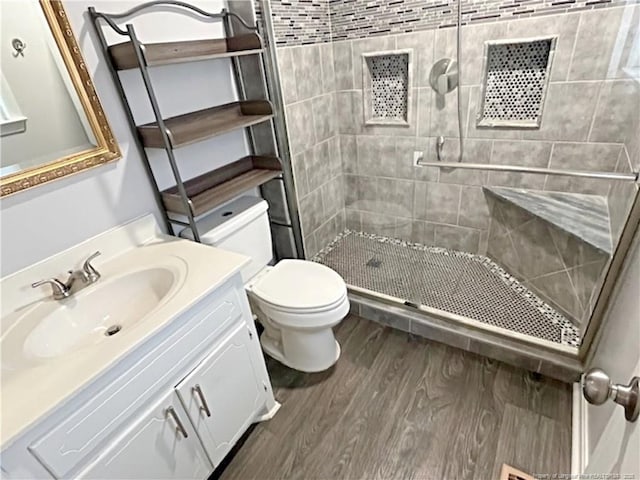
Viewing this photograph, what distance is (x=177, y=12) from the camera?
4.60ft

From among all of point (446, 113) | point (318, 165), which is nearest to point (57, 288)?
point (318, 165)

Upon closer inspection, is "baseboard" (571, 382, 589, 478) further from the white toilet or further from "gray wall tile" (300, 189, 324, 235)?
"gray wall tile" (300, 189, 324, 235)

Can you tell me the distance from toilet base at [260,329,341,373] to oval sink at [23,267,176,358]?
2.46 ft

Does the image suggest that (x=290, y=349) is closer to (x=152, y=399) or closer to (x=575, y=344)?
(x=152, y=399)

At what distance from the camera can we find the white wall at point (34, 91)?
1.02 m

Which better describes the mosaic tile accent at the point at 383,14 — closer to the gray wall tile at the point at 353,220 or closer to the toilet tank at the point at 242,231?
the toilet tank at the point at 242,231

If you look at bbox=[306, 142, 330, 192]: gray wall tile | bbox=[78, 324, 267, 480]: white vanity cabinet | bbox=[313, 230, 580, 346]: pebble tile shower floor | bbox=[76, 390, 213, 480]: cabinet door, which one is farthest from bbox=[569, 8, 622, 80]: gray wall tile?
bbox=[76, 390, 213, 480]: cabinet door

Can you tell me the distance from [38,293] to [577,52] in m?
2.39

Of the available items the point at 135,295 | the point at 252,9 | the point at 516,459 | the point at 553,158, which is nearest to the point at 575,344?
the point at 516,459

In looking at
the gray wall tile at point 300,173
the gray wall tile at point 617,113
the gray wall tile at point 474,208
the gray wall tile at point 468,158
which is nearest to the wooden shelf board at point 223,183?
the gray wall tile at point 300,173

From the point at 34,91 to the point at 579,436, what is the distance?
87.5 inches

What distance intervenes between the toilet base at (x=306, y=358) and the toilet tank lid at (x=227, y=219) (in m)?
0.64

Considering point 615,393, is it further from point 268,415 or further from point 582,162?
point 582,162

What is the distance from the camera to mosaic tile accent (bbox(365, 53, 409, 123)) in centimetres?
208
